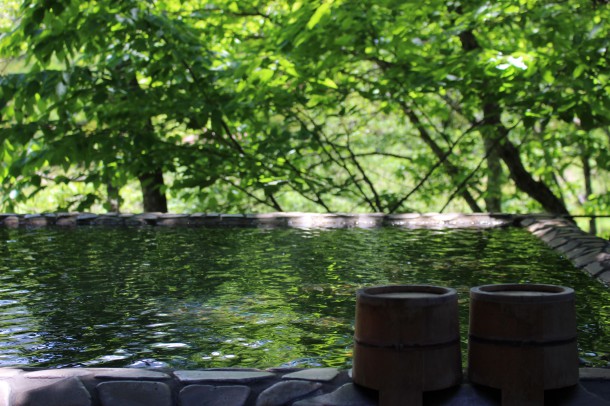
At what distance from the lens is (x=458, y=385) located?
2436 mm

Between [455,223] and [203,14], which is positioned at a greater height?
[203,14]

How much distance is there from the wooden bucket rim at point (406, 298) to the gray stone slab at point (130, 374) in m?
0.69

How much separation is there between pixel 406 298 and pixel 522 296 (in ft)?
1.21

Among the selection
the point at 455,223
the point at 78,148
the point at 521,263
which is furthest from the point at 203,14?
the point at 521,263

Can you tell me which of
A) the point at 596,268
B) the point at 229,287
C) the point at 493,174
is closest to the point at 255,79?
the point at 229,287

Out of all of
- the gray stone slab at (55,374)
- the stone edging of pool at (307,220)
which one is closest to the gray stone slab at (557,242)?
the stone edging of pool at (307,220)

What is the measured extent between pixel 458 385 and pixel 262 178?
7027 mm

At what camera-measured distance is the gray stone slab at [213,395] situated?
2338mm

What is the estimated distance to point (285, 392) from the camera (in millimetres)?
2369

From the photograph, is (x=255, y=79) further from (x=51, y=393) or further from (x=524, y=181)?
(x=51, y=393)

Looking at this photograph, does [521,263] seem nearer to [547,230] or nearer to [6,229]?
[547,230]

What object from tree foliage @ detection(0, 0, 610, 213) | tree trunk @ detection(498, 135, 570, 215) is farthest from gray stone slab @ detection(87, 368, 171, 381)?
tree trunk @ detection(498, 135, 570, 215)

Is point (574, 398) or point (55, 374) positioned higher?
point (55, 374)

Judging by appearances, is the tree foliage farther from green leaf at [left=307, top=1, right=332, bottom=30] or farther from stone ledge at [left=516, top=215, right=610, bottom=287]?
stone ledge at [left=516, top=215, right=610, bottom=287]
